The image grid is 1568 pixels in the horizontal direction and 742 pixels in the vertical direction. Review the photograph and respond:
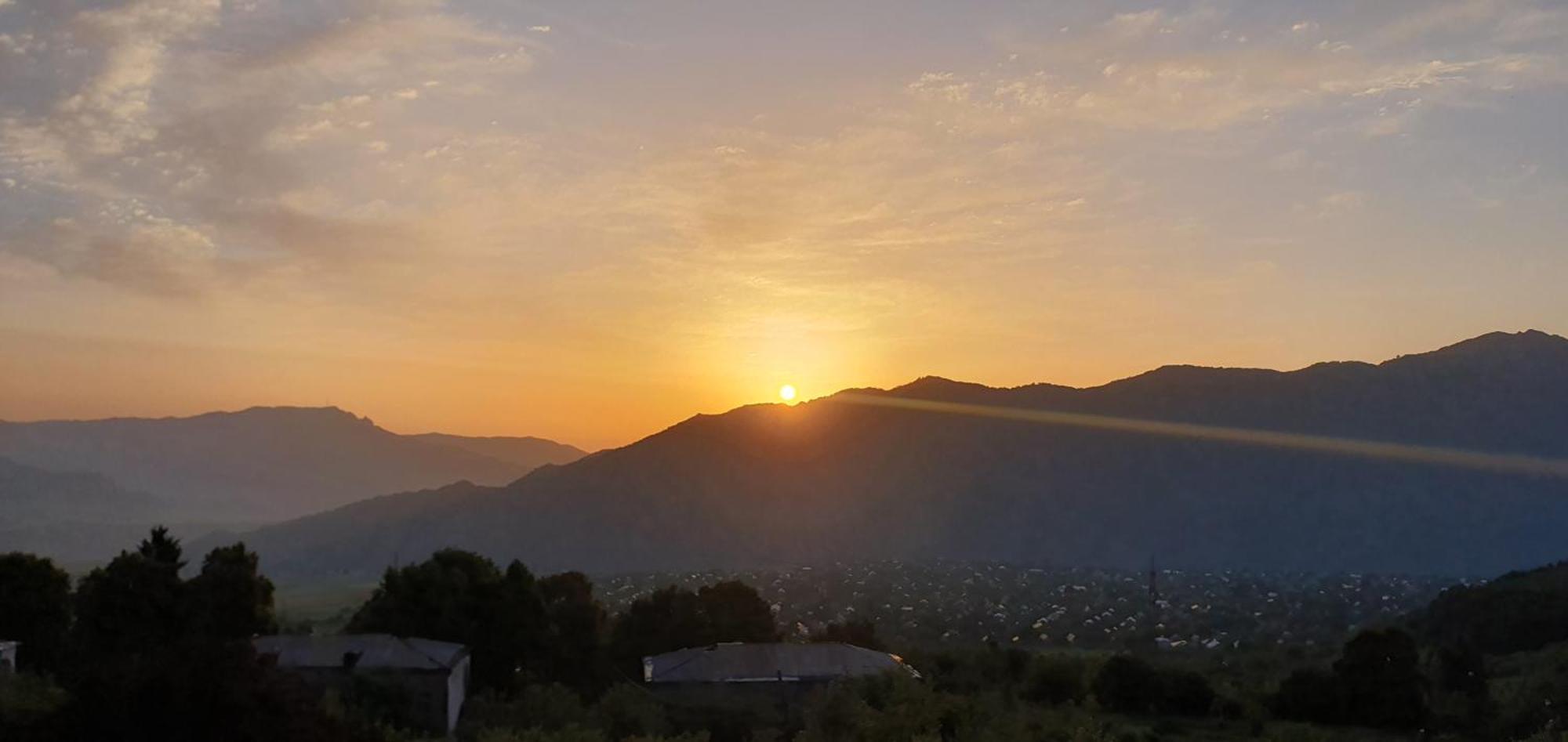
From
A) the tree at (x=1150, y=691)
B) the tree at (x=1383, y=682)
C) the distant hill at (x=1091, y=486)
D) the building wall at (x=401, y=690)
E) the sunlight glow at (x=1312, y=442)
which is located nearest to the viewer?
the building wall at (x=401, y=690)

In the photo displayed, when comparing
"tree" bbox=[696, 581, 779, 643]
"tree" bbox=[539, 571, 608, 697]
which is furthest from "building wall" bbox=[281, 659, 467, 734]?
"tree" bbox=[696, 581, 779, 643]

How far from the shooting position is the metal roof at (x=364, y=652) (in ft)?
115

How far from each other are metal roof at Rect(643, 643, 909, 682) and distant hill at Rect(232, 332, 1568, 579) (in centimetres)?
9663

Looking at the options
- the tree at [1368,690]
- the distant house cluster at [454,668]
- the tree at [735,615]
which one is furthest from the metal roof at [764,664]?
the tree at [1368,690]

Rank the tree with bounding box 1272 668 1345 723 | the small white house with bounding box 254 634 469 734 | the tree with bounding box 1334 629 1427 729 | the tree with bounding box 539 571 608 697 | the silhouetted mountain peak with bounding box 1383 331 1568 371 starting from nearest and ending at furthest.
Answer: the small white house with bounding box 254 634 469 734 → the tree with bounding box 1334 629 1427 729 → the tree with bounding box 1272 668 1345 723 → the tree with bounding box 539 571 608 697 → the silhouetted mountain peak with bounding box 1383 331 1568 371

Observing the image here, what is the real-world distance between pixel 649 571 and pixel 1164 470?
54425 millimetres

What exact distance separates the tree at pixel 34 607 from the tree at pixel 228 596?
3.93 metres

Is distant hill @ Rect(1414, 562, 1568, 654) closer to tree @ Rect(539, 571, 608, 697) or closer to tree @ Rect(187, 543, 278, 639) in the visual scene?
tree @ Rect(539, 571, 608, 697)

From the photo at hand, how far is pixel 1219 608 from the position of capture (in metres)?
90.4

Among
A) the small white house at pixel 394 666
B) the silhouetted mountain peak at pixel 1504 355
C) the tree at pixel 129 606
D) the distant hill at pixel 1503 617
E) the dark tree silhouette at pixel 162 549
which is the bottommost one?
the distant hill at pixel 1503 617

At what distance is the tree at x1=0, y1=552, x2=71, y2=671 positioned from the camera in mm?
40000

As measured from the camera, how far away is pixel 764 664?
1521 inches

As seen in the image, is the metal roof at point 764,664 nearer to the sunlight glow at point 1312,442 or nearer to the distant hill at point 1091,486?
the distant hill at point 1091,486

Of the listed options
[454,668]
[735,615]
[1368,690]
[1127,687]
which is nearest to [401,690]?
[454,668]
